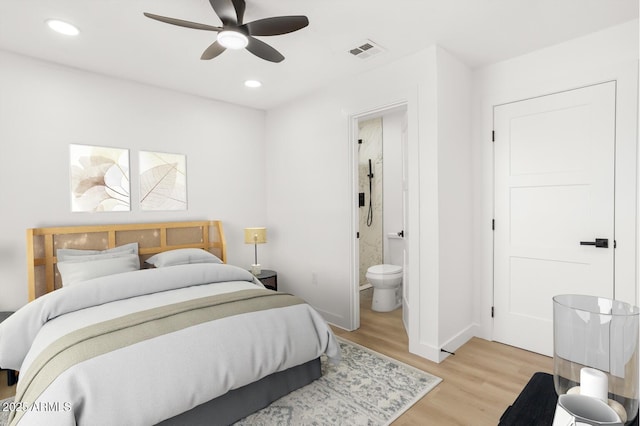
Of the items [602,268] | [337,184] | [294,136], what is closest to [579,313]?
[602,268]

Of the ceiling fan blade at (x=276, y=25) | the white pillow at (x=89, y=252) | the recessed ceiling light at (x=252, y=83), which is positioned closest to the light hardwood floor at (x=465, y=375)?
the white pillow at (x=89, y=252)

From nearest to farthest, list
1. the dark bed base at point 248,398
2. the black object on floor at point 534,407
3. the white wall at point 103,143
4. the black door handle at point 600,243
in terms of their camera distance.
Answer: the black object on floor at point 534,407 < the dark bed base at point 248,398 < the black door handle at point 600,243 < the white wall at point 103,143

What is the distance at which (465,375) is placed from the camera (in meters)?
2.52

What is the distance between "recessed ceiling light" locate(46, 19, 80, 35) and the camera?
2.32 metres

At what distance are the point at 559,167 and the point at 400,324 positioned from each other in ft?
6.87

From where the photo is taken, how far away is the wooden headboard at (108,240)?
112 inches

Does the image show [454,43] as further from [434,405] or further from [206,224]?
[206,224]

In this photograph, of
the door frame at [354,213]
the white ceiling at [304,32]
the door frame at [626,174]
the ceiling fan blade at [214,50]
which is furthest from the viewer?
the door frame at [354,213]

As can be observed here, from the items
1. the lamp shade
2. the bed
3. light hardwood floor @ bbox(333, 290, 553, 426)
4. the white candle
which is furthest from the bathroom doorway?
the white candle

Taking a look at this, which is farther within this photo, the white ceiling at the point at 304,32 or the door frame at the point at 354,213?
the door frame at the point at 354,213

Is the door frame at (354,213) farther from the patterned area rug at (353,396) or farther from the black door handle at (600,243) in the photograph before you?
the black door handle at (600,243)

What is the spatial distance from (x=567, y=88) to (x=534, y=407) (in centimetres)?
273

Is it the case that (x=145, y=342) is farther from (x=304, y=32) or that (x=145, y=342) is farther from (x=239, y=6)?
(x=304, y=32)

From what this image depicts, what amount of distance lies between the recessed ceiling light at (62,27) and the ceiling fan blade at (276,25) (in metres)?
1.35
